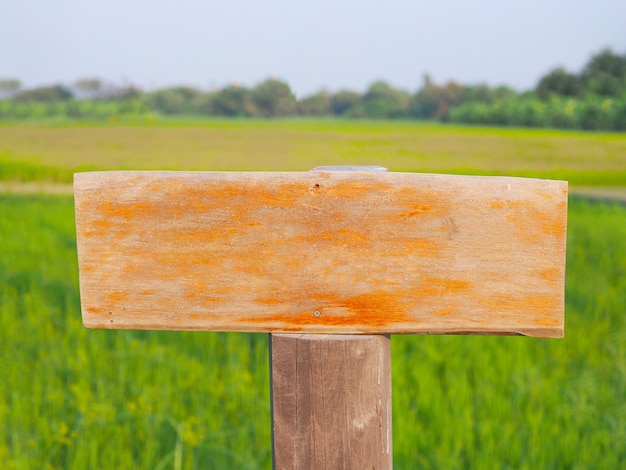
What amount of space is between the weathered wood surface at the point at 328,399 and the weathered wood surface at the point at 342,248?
0.11 feet

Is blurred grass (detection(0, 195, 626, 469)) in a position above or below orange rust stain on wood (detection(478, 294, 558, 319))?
below

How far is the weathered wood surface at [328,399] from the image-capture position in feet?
3.21

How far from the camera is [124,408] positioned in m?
2.48

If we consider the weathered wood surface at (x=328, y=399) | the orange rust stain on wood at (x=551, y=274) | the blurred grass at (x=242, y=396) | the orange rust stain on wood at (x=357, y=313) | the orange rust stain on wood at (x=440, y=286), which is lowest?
the blurred grass at (x=242, y=396)

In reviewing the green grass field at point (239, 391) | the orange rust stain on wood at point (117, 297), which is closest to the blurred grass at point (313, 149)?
the green grass field at point (239, 391)

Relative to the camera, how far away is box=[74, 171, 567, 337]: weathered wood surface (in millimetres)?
941

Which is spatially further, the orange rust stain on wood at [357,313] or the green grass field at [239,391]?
the green grass field at [239,391]

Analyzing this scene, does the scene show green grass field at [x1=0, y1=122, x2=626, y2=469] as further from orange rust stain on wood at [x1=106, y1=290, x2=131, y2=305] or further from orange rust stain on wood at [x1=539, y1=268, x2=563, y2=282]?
orange rust stain on wood at [x1=539, y1=268, x2=563, y2=282]

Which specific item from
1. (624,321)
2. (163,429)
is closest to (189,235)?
(163,429)

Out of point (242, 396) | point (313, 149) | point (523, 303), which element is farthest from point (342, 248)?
point (313, 149)

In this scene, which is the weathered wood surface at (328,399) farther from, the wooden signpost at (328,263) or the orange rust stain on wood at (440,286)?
the orange rust stain on wood at (440,286)

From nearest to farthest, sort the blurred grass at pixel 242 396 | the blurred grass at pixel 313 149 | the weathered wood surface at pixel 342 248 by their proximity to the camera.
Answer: the weathered wood surface at pixel 342 248
the blurred grass at pixel 242 396
the blurred grass at pixel 313 149

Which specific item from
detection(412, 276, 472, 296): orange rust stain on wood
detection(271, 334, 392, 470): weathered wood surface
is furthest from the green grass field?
detection(412, 276, 472, 296): orange rust stain on wood

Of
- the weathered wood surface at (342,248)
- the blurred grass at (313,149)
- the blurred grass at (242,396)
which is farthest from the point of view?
the blurred grass at (313,149)
